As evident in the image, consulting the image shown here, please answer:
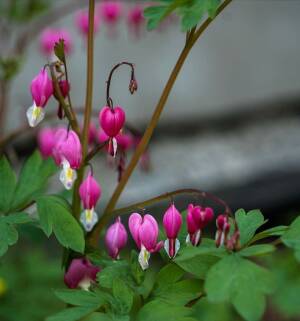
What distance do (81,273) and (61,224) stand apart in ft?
0.45

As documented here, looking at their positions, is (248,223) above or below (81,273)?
above

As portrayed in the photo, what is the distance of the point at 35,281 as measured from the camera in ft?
8.00

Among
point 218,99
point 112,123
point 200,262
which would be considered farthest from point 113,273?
point 218,99

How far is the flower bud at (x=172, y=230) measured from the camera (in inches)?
50.0

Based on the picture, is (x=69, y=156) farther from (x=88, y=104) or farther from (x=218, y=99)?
(x=218, y=99)

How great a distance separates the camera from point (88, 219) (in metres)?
1.35

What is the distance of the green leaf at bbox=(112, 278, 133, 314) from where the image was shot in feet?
3.95

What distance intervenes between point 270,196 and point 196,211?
2709 mm

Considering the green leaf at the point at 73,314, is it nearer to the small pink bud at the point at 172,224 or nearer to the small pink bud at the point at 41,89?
the small pink bud at the point at 172,224

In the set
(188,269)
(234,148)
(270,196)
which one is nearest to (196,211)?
(188,269)

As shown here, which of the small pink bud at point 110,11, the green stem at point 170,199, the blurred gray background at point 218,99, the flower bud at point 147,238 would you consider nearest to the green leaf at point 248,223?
the green stem at point 170,199

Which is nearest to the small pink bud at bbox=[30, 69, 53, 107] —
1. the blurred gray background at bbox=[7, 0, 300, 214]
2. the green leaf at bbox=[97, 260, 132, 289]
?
the green leaf at bbox=[97, 260, 132, 289]

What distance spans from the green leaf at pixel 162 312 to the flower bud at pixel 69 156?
0.92 feet

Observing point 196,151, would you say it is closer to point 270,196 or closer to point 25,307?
point 270,196
